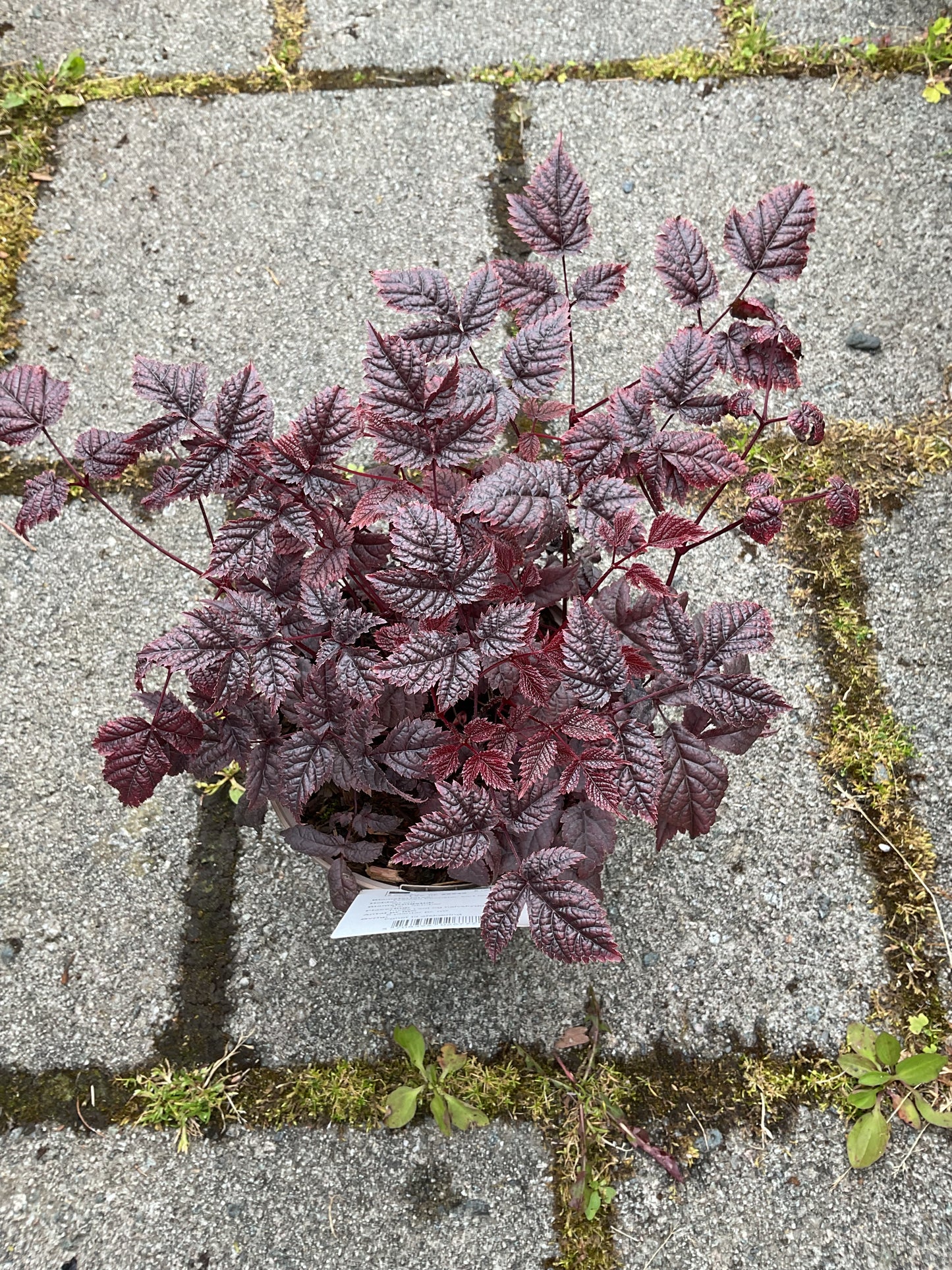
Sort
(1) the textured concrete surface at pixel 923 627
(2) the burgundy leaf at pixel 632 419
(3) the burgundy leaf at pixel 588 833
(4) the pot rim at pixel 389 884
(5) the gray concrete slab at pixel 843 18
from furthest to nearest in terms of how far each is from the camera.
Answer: (5) the gray concrete slab at pixel 843 18
(1) the textured concrete surface at pixel 923 627
(4) the pot rim at pixel 389 884
(3) the burgundy leaf at pixel 588 833
(2) the burgundy leaf at pixel 632 419

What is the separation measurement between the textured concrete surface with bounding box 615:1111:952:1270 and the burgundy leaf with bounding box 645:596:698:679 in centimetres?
87

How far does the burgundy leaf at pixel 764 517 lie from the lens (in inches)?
46.4

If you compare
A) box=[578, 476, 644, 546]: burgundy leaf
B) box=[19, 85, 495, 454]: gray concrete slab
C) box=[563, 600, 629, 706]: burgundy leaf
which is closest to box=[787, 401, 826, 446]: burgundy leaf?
box=[578, 476, 644, 546]: burgundy leaf

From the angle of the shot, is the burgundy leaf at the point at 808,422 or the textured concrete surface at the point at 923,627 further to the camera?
the textured concrete surface at the point at 923,627

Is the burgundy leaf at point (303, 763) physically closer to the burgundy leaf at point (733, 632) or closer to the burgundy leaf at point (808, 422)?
the burgundy leaf at point (733, 632)

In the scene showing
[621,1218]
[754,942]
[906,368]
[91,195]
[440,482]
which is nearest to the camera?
[440,482]

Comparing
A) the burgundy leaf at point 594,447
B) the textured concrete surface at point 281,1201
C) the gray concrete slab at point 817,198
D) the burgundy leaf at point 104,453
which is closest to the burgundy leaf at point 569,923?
the burgundy leaf at point 594,447

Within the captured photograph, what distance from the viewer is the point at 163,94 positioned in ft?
7.49

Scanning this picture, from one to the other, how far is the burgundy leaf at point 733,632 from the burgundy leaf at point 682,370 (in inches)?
9.5

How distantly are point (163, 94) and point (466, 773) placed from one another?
1.98m

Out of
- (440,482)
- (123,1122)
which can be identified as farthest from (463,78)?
(123,1122)

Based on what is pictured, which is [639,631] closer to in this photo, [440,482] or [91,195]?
[440,482]

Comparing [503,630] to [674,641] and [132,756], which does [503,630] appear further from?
[132,756]

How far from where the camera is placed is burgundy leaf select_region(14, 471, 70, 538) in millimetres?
1163
